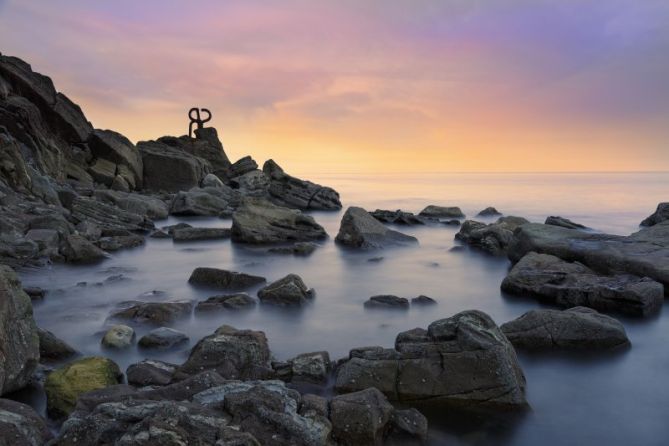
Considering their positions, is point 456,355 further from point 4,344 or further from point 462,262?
point 462,262

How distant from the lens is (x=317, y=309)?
38.0 feet

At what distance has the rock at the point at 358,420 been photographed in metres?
5.20

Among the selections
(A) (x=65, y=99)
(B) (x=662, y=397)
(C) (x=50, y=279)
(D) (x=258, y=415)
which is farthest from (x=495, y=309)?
(A) (x=65, y=99)

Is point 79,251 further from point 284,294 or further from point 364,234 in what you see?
point 364,234

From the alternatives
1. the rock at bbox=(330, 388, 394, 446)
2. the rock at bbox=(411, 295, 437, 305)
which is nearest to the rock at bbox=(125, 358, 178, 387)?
the rock at bbox=(330, 388, 394, 446)

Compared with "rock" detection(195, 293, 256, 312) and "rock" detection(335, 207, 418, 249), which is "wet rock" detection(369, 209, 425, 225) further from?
"rock" detection(195, 293, 256, 312)

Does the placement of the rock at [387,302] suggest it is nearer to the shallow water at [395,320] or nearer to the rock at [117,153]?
the shallow water at [395,320]

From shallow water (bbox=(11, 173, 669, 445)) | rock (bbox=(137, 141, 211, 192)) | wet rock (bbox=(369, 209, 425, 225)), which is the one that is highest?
rock (bbox=(137, 141, 211, 192))

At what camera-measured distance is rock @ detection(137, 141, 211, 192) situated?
38812 mm

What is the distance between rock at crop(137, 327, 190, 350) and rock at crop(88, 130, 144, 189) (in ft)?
92.9

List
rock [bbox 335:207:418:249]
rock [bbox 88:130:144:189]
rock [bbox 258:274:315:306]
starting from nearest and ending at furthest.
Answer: rock [bbox 258:274:315:306]
rock [bbox 335:207:418:249]
rock [bbox 88:130:144:189]

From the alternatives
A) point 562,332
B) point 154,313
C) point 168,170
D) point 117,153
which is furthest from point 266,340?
point 168,170

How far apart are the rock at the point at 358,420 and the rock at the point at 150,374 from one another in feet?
8.08

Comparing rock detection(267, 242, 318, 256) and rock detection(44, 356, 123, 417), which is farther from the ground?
rock detection(267, 242, 318, 256)
